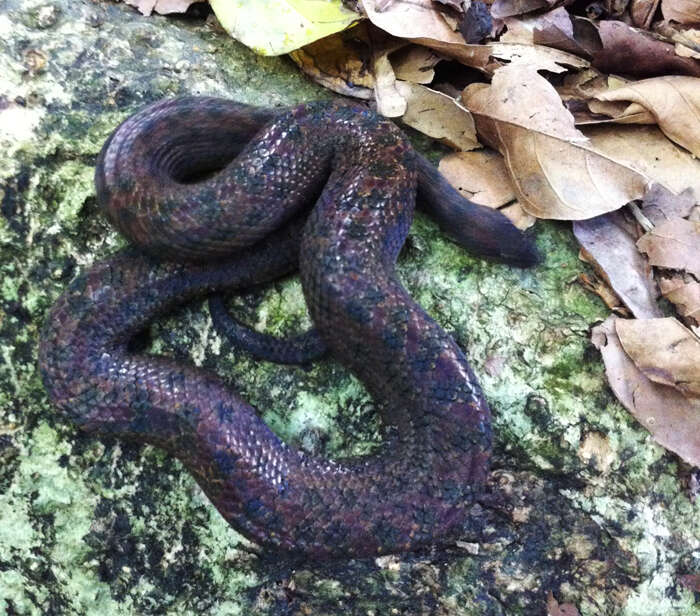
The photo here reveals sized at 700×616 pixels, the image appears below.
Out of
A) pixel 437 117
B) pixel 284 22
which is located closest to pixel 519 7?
pixel 437 117

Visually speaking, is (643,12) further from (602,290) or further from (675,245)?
(602,290)

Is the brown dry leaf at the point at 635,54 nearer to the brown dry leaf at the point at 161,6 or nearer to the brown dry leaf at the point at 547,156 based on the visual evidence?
the brown dry leaf at the point at 547,156

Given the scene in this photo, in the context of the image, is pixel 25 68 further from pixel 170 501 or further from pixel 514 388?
pixel 514 388

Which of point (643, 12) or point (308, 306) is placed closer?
point (308, 306)

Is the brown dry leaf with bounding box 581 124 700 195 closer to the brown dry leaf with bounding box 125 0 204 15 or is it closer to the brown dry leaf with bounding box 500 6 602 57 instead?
the brown dry leaf with bounding box 500 6 602 57

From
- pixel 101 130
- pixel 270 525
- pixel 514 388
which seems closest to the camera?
pixel 270 525

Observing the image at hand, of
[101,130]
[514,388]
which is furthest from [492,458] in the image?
[101,130]

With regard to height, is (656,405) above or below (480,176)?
below
